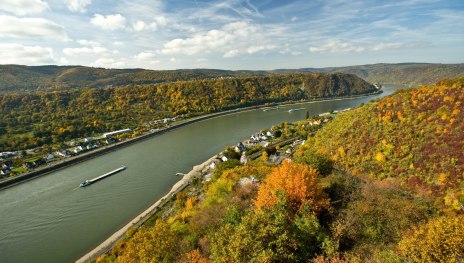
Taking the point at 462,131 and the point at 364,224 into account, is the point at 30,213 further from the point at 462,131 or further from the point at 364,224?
the point at 462,131

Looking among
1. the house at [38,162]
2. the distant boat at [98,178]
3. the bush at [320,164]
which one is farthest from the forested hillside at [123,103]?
the bush at [320,164]

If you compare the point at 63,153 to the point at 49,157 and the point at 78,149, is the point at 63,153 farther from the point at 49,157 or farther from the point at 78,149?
the point at 49,157

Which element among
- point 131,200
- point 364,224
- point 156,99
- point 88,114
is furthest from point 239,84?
point 364,224

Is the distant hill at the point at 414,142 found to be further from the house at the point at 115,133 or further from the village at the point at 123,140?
the house at the point at 115,133

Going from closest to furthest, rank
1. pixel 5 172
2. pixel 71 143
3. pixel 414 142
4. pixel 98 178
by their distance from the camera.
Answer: pixel 414 142, pixel 98 178, pixel 5 172, pixel 71 143

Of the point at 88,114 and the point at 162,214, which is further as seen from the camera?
the point at 88,114

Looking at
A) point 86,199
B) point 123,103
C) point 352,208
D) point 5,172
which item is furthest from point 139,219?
point 123,103

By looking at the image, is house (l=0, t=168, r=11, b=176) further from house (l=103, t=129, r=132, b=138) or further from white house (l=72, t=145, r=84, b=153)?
house (l=103, t=129, r=132, b=138)
